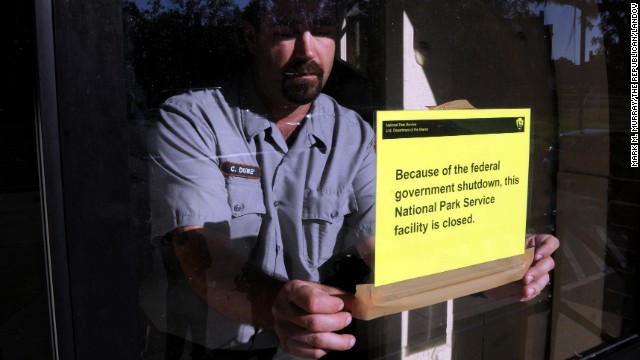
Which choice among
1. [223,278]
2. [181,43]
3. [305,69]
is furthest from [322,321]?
[181,43]

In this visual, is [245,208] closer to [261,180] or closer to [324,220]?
[261,180]

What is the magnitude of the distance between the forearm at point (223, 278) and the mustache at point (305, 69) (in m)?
0.40

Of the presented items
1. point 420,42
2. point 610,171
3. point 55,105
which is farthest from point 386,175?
point 610,171

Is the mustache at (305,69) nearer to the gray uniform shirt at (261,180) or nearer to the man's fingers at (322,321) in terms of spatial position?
the gray uniform shirt at (261,180)

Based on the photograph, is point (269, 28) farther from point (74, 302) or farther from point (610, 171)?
point (610, 171)

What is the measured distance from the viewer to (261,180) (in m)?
1.28

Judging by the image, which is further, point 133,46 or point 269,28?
point 269,28

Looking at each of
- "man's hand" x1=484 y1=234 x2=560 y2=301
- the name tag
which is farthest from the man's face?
"man's hand" x1=484 y1=234 x2=560 y2=301

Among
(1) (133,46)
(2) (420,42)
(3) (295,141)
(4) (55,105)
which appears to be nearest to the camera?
(4) (55,105)

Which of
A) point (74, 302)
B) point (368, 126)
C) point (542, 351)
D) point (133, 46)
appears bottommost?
point (542, 351)

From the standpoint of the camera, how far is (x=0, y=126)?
2.81 ft

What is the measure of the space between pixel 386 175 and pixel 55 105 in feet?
2.19

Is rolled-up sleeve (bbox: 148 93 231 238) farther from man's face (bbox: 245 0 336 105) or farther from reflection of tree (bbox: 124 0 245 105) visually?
man's face (bbox: 245 0 336 105)

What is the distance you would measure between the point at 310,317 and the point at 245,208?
0.29 meters
